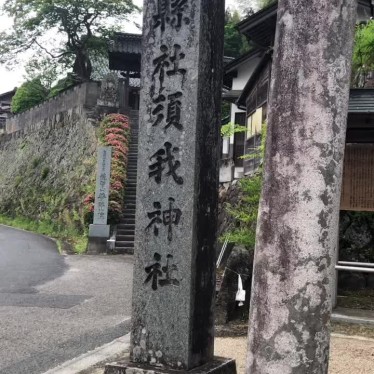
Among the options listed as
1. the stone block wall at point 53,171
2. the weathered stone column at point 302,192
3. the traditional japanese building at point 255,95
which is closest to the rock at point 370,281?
the traditional japanese building at point 255,95

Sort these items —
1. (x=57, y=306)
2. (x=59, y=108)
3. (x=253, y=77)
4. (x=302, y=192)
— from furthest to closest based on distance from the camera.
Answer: (x=59, y=108), (x=253, y=77), (x=57, y=306), (x=302, y=192)

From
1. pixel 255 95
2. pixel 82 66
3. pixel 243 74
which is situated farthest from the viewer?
pixel 82 66

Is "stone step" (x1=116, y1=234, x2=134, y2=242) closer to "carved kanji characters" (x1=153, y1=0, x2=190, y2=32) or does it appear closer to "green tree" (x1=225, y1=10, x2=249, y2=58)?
"carved kanji characters" (x1=153, y1=0, x2=190, y2=32)

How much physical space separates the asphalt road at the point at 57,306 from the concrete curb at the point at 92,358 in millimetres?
166

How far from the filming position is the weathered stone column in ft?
7.41

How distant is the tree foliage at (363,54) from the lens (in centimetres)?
1190

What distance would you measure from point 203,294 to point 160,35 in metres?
2.52

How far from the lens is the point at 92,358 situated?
5.97 meters

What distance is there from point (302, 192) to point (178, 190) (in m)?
2.37

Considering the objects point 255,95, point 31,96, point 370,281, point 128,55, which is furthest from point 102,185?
point 31,96

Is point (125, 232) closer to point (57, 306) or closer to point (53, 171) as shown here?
point (57, 306)

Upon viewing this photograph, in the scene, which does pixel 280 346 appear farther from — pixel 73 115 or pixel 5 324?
pixel 73 115

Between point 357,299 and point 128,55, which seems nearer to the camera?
point 357,299

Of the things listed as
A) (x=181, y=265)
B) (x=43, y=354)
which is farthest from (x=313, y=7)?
(x=43, y=354)
